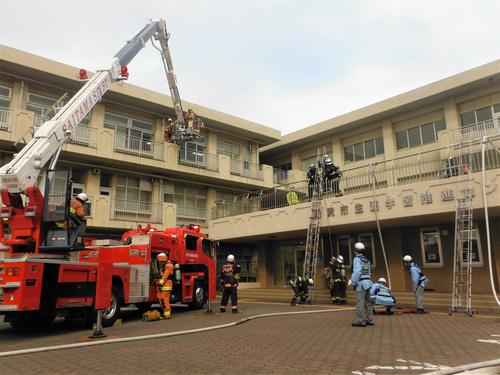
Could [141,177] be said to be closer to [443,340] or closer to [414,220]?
[414,220]

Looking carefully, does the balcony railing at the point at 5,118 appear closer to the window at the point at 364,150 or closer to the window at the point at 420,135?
the window at the point at 364,150


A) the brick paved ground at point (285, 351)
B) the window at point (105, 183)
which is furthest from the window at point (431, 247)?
the window at point (105, 183)

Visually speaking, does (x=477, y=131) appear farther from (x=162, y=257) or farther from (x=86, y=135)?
(x=86, y=135)

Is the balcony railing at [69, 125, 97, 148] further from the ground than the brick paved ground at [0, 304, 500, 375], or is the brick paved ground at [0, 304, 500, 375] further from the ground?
the balcony railing at [69, 125, 97, 148]

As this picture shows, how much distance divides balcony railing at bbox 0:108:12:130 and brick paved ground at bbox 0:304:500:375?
40.7 ft

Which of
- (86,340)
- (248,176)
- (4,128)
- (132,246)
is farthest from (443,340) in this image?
(248,176)

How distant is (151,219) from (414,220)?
44.7 ft

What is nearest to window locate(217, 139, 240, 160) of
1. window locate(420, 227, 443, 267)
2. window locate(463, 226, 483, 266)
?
window locate(420, 227, 443, 267)

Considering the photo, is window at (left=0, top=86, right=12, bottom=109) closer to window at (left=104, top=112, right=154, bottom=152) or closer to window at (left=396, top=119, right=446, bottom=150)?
window at (left=104, top=112, right=154, bottom=152)

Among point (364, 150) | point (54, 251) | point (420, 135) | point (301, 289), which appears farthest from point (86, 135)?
point (420, 135)

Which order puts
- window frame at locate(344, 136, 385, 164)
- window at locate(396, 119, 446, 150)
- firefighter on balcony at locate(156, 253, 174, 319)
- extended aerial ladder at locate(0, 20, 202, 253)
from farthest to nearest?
window frame at locate(344, 136, 385, 164), window at locate(396, 119, 446, 150), firefighter on balcony at locate(156, 253, 174, 319), extended aerial ladder at locate(0, 20, 202, 253)

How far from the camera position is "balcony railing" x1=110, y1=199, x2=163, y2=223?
2112 cm

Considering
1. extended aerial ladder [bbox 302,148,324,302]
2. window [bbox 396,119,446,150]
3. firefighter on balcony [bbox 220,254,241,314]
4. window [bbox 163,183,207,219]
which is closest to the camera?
firefighter on balcony [bbox 220,254,241,314]

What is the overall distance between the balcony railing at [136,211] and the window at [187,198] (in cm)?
134
